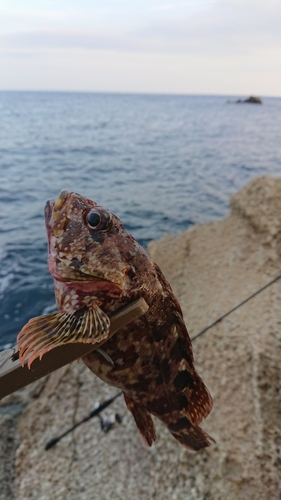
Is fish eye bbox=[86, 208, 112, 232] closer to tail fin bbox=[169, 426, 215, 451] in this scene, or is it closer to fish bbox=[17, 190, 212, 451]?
fish bbox=[17, 190, 212, 451]

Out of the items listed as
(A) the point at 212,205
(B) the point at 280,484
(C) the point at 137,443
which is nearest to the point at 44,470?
(C) the point at 137,443

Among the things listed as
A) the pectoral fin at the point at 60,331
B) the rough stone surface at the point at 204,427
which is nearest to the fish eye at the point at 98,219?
the pectoral fin at the point at 60,331

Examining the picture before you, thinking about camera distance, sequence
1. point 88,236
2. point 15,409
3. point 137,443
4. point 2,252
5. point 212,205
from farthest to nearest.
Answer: point 212,205
point 2,252
point 15,409
point 137,443
point 88,236

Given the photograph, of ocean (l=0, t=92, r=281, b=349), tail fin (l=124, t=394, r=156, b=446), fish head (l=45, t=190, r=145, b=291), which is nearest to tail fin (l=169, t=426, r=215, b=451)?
tail fin (l=124, t=394, r=156, b=446)

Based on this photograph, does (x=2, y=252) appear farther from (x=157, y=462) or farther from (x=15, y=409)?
(x=157, y=462)

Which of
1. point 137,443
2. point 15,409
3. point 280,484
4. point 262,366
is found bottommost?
point 15,409

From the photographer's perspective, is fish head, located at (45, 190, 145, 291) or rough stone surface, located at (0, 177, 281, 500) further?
rough stone surface, located at (0, 177, 281, 500)
